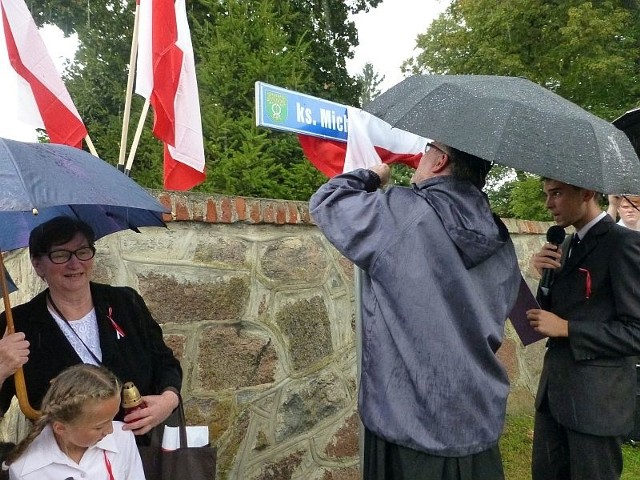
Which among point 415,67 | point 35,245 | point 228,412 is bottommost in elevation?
point 228,412

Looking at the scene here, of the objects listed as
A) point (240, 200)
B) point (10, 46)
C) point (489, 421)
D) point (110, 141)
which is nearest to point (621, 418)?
point (489, 421)

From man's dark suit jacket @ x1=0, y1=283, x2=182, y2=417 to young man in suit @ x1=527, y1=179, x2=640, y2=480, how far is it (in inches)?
58.8

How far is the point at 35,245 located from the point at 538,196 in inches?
623

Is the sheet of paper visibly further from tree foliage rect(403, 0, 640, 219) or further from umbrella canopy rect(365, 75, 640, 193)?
tree foliage rect(403, 0, 640, 219)

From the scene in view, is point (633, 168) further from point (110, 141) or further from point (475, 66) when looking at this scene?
point (475, 66)

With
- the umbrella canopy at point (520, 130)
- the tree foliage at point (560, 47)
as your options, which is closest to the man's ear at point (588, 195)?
the umbrella canopy at point (520, 130)

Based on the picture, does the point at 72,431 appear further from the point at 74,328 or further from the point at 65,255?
the point at 65,255

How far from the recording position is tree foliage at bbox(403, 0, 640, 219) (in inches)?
550

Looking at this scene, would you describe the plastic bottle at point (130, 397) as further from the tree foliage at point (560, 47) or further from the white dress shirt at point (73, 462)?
the tree foliage at point (560, 47)

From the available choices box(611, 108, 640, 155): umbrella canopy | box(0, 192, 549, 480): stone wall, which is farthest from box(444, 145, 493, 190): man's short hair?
box(0, 192, 549, 480): stone wall

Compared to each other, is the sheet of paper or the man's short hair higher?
the man's short hair

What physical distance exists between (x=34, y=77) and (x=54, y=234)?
49.6 inches

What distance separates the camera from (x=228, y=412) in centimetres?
345

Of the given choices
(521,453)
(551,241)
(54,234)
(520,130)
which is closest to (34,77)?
(54,234)
